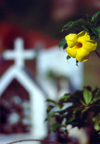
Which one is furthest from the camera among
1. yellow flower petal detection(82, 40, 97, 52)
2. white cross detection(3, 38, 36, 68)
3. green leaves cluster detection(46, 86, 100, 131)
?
white cross detection(3, 38, 36, 68)

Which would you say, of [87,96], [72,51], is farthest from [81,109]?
[72,51]

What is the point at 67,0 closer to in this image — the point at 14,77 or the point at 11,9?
the point at 11,9

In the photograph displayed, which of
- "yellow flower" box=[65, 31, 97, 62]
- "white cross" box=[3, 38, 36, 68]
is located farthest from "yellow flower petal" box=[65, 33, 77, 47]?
"white cross" box=[3, 38, 36, 68]

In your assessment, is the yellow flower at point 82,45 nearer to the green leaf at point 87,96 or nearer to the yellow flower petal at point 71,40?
the yellow flower petal at point 71,40

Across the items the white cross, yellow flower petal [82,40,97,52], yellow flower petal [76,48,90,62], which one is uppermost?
the white cross

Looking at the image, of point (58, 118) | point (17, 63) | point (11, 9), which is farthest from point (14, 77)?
point (58, 118)

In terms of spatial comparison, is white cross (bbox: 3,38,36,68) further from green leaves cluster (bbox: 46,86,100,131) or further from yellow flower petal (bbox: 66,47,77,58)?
yellow flower petal (bbox: 66,47,77,58)

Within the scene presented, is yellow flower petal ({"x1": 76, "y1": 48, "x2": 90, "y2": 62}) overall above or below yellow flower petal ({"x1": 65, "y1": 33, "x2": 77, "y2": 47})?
below

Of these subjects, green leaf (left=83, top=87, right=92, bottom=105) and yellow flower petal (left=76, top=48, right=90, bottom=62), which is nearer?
yellow flower petal (left=76, top=48, right=90, bottom=62)
